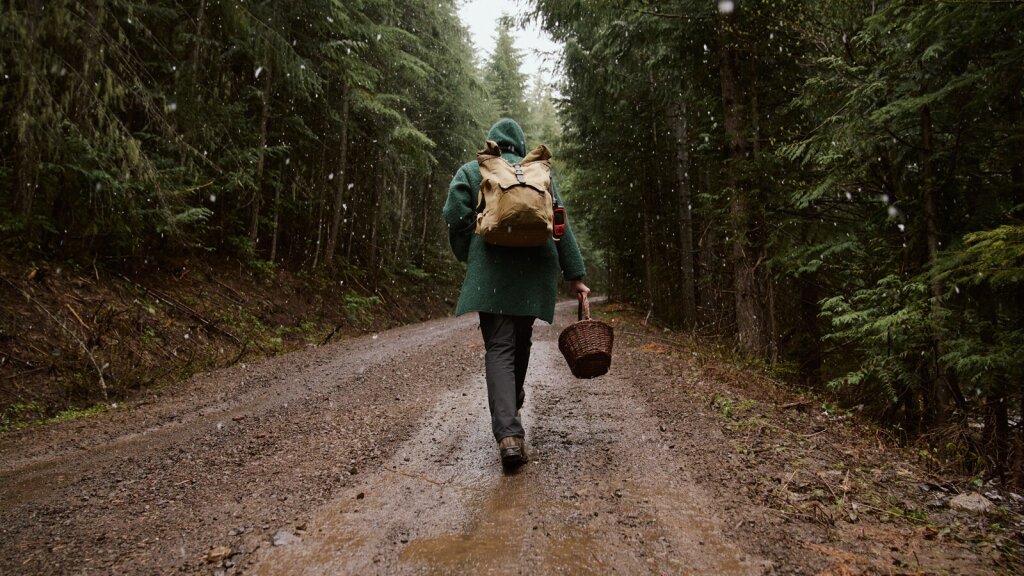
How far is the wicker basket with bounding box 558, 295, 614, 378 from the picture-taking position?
12.0 ft

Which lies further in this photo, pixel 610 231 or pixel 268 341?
pixel 610 231

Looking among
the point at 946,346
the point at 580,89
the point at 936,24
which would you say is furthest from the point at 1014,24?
the point at 580,89

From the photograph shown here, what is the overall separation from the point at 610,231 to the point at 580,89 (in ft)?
23.5

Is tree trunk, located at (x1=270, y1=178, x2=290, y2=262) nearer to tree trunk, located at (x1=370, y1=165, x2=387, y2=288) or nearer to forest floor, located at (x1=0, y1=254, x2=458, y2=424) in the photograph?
forest floor, located at (x1=0, y1=254, x2=458, y2=424)

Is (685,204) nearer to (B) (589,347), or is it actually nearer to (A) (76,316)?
(B) (589,347)

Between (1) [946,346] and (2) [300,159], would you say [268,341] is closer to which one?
(2) [300,159]

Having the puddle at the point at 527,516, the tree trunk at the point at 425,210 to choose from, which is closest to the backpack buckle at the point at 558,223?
the puddle at the point at 527,516

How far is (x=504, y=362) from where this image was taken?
3.46 m

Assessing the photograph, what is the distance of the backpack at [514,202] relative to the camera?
3219mm

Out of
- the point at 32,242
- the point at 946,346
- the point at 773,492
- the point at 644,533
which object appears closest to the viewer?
the point at 644,533

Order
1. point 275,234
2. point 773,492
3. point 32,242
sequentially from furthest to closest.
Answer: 1. point 275,234
2. point 32,242
3. point 773,492

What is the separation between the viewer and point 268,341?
10328 mm

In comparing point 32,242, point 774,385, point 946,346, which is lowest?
point 774,385

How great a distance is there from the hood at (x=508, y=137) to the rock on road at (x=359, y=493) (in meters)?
2.24
